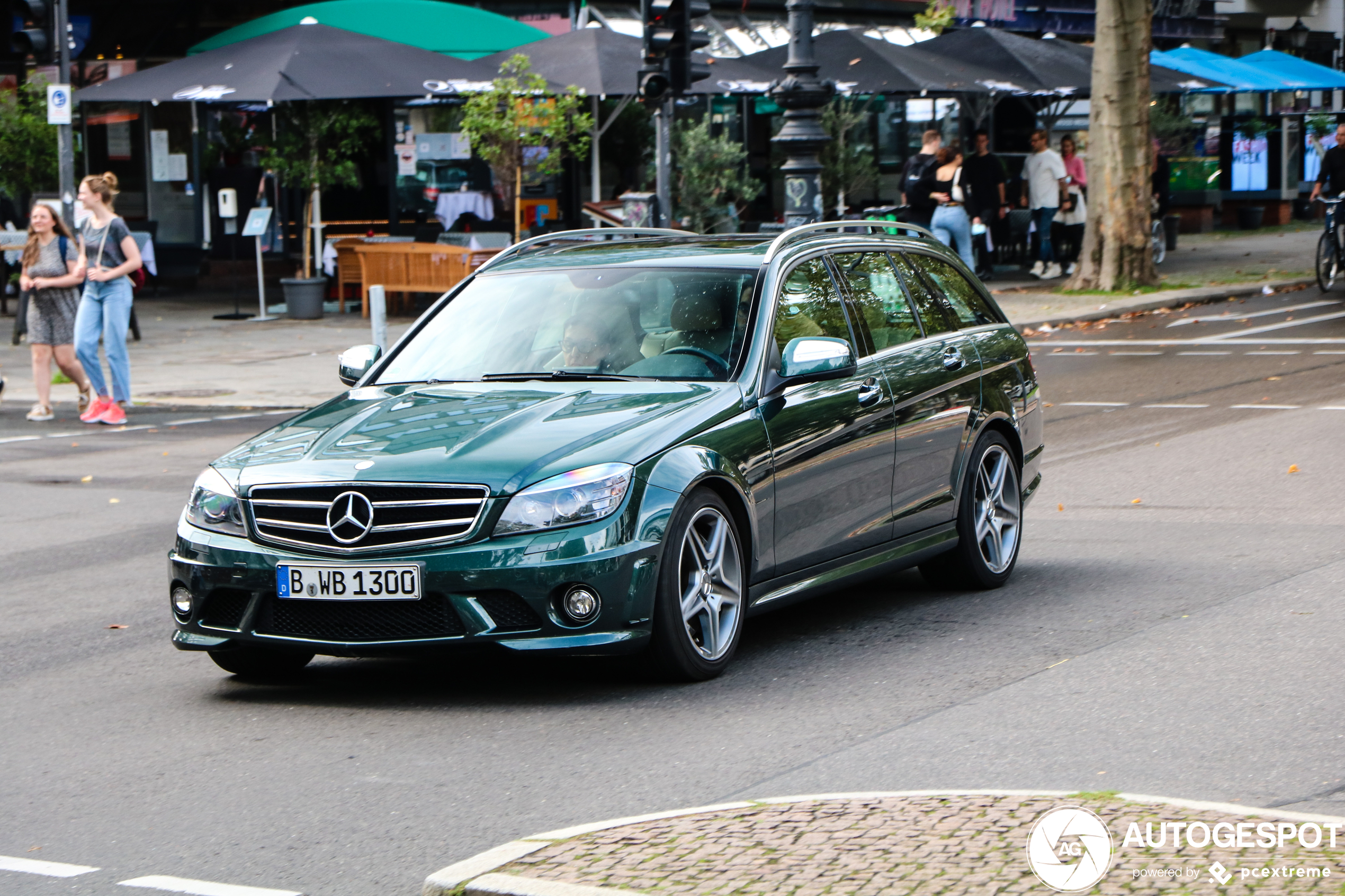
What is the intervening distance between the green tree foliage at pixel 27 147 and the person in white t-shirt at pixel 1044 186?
42.7 ft

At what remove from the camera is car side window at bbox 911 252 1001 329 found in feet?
27.8

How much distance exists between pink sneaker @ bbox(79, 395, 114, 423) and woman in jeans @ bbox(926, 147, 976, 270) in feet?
36.0

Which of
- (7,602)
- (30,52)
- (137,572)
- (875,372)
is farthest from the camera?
(30,52)

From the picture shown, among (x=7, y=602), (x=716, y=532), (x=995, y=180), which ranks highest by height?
(x=995, y=180)

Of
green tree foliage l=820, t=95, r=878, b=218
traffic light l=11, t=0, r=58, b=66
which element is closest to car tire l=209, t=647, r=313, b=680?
traffic light l=11, t=0, r=58, b=66

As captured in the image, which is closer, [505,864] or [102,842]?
[505,864]

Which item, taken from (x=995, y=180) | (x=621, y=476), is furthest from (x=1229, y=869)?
(x=995, y=180)

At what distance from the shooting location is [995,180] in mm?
25906

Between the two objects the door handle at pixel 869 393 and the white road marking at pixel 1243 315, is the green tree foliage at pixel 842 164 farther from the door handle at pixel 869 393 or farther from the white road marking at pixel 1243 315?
the door handle at pixel 869 393

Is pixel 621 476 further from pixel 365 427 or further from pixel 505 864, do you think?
pixel 505 864

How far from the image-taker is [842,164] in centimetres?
2802

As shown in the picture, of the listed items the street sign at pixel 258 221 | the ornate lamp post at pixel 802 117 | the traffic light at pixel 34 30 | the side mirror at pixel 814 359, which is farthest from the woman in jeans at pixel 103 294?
the side mirror at pixel 814 359

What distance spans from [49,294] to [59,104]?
4.09 m

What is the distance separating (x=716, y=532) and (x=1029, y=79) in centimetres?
2230
